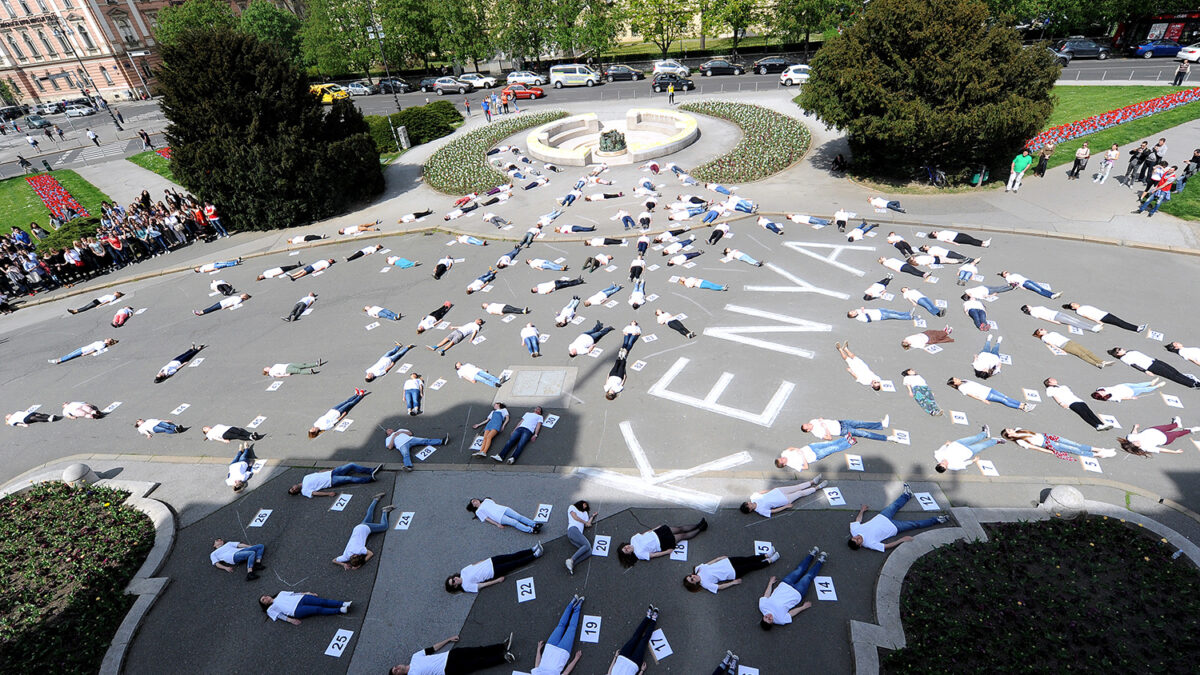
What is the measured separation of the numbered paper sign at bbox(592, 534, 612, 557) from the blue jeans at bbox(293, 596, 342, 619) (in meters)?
4.34

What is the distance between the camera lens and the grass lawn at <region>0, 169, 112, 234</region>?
30.7 m

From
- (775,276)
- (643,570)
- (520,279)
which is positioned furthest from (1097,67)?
(643,570)

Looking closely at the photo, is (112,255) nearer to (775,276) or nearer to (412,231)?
(412,231)

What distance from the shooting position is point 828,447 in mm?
10914

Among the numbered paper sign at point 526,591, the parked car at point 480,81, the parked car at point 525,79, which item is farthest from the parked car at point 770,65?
the numbered paper sign at point 526,591

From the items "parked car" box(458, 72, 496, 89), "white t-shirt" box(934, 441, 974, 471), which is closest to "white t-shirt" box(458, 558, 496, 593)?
"white t-shirt" box(934, 441, 974, 471)

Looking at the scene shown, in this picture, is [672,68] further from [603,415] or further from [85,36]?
[85,36]

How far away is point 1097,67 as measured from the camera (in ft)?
127

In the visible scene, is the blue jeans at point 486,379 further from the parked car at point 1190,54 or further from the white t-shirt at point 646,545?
the parked car at point 1190,54

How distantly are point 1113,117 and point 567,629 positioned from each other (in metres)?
35.6

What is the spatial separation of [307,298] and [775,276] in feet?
52.1

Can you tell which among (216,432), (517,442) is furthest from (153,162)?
(517,442)

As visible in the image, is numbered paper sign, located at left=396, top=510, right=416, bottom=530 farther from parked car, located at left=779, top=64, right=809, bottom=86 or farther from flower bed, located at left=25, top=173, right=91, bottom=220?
parked car, located at left=779, top=64, right=809, bottom=86

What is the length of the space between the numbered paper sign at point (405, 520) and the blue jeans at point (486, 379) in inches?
157
